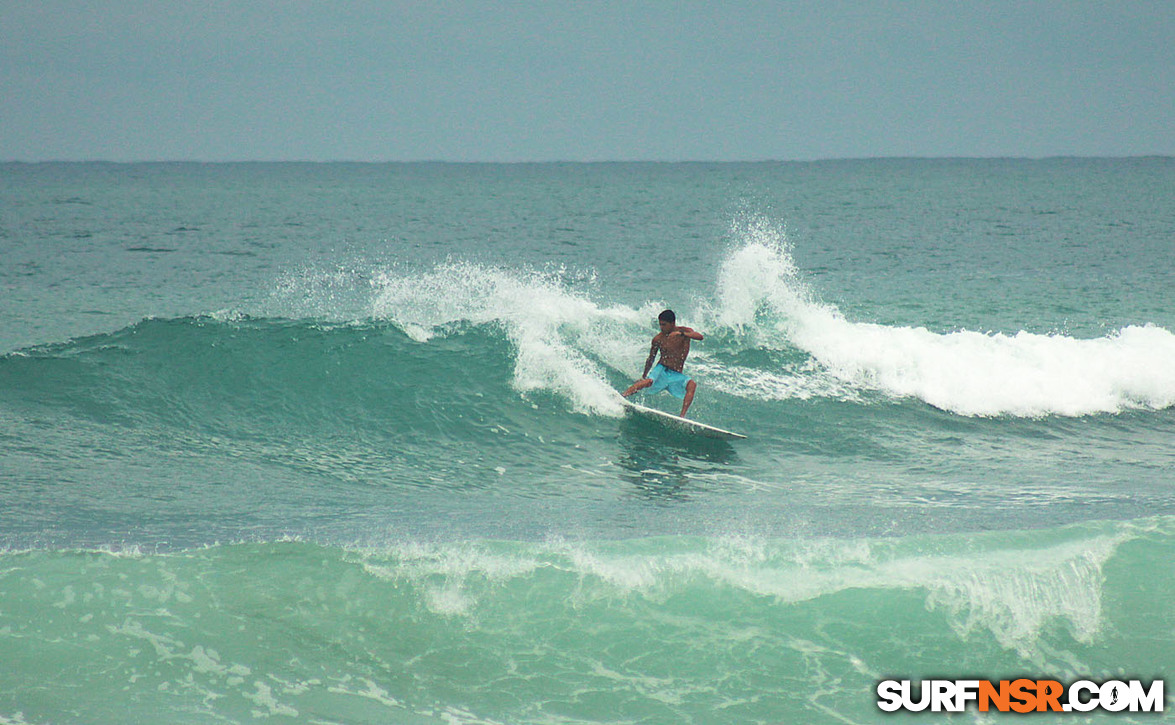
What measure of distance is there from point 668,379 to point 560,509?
10.5ft

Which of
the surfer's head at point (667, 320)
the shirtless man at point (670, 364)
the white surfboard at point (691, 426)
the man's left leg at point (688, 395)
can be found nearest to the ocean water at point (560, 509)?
the white surfboard at point (691, 426)

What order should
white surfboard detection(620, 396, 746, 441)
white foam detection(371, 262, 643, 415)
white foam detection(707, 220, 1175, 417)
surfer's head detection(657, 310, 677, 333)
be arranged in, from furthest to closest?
white foam detection(707, 220, 1175, 417) < white foam detection(371, 262, 643, 415) < surfer's head detection(657, 310, 677, 333) < white surfboard detection(620, 396, 746, 441)

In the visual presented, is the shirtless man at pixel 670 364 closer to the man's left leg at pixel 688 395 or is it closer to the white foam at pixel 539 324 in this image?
the man's left leg at pixel 688 395

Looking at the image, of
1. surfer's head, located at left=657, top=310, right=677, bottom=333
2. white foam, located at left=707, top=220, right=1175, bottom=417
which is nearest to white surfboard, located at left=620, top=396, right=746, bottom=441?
surfer's head, located at left=657, top=310, right=677, bottom=333

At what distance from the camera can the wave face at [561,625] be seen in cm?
629

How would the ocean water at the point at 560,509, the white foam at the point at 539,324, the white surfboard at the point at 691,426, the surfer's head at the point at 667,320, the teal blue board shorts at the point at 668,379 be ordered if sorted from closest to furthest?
the ocean water at the point at 560,509, the white surfboard at the point at 691,426, the surfer's head at the point at 667,320, the teal blue board shorts at the point at 668,379, the white foam at the point at 539,324

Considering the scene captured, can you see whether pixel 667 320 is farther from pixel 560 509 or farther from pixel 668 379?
pixel 560 509

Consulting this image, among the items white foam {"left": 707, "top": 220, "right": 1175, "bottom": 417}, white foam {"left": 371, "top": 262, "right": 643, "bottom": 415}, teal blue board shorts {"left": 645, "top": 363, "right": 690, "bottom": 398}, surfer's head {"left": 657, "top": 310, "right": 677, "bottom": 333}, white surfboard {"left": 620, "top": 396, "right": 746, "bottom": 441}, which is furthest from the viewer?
white foam {"left": 707, "top": 220, "right": 1175, "bottom": 417}

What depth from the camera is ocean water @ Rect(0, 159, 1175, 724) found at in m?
6.56

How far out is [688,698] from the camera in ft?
20.9

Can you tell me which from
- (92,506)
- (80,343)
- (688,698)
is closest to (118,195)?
(80,343)

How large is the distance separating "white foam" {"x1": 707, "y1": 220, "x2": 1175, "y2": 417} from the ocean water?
Result: 7 centimetres

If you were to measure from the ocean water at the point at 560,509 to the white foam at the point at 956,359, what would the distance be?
0.07 metres

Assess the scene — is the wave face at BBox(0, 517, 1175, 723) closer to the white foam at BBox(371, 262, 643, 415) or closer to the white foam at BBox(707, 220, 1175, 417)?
the white foam at BBox(371, 262, 643, 415)
